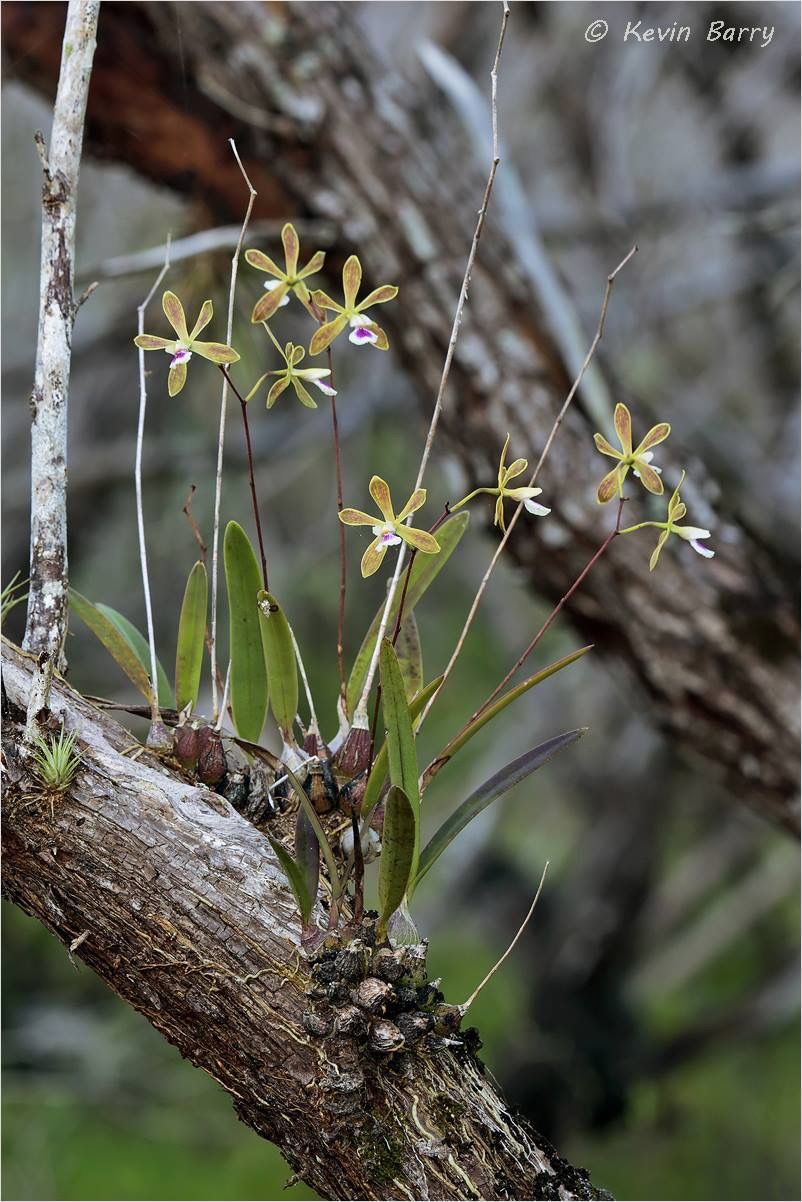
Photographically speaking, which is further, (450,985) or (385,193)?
(450,985)

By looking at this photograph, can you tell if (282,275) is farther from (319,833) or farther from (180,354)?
(319,833)

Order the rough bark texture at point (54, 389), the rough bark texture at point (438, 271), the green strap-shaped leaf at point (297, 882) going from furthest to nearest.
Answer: the rough bark texture at point (438, 271) < the rough bark texture at point (54, 389) < the green strap-shaped leaf at point (297, 882)

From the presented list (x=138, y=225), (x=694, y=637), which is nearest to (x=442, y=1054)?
(x=694, y=637)

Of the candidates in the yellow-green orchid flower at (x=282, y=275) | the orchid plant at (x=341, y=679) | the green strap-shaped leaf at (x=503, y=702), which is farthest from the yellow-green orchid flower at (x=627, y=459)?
the yellow-green orchid flower at (x=282, y=275)

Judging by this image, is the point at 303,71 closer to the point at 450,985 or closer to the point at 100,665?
the point at 100,665

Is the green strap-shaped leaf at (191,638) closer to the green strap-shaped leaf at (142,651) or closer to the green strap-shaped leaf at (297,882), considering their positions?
the green strap-shaped leaf at (142,651)

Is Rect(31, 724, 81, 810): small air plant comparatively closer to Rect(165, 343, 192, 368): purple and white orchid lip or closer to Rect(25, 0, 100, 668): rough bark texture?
Rect(25, 0, 100, 668): rough bark texture

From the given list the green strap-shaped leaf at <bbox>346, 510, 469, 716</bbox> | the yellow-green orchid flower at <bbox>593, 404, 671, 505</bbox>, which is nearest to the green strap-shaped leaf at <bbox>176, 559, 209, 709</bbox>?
the green strap-shaped leaf at <bbox>346, 510, 469, 716</bbox>
